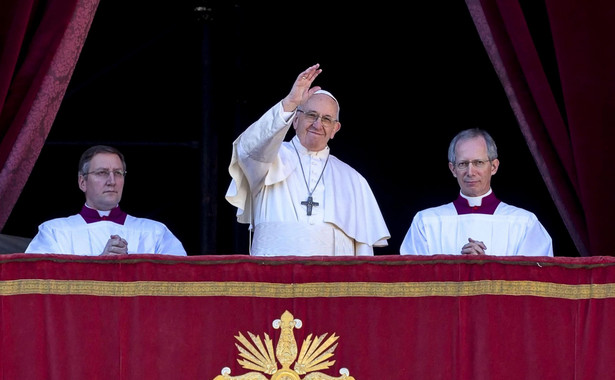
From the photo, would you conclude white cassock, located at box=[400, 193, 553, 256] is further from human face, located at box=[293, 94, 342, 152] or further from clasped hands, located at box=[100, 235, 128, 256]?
clasped hands, located at box=[100, 235, 128, 256]

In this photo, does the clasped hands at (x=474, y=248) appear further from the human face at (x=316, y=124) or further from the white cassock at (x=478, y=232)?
the human face at (x=316, y=124)

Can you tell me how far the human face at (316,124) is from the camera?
5.93 metres

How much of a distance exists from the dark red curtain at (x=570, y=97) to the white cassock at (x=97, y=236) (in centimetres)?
172

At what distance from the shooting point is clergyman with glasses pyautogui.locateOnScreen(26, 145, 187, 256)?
19.9 feet

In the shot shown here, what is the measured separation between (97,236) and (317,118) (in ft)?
3.87

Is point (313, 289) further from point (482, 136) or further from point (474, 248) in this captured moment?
point (482, 136)

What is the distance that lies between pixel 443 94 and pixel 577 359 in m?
3.12

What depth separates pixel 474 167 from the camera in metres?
5.79

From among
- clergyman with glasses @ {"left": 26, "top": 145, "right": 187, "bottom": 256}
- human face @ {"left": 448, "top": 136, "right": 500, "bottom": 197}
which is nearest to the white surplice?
human face @ {"left": 448, "top": 136, "right": 500, "bottom": 197}

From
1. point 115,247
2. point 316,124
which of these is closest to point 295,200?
point 316,124

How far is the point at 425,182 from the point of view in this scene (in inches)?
311

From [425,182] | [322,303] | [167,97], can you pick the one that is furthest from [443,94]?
[322,303]

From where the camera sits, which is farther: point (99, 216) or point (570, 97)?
point (99, 216)

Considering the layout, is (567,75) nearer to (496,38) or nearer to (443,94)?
(496,38)
